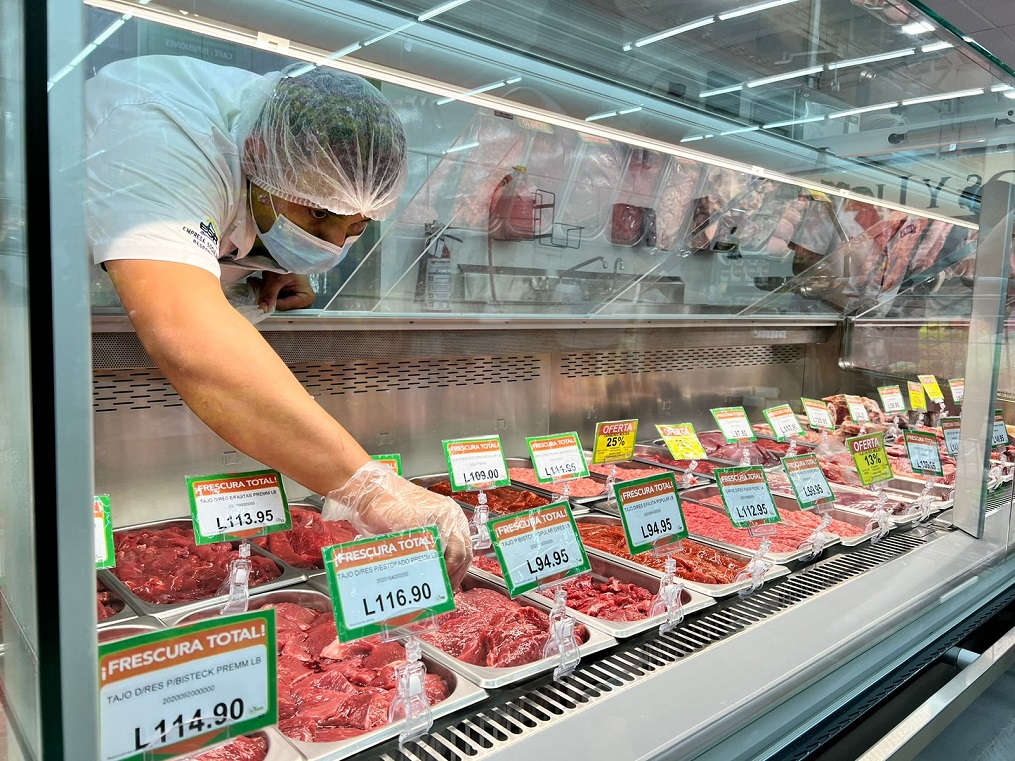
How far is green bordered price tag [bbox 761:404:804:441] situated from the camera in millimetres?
4160

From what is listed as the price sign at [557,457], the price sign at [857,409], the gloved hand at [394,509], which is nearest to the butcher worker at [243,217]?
the gloved hand at [394,509]

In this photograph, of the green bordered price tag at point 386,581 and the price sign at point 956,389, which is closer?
the green bordered price tag at point 386,581

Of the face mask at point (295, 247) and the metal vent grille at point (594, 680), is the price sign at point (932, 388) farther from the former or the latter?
the face mask at point (295, 247)

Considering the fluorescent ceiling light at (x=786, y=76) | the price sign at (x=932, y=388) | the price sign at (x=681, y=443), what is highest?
the fluorescent ceiling light at (x=786, y=76)

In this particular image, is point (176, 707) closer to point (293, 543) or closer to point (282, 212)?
point (282, 212)

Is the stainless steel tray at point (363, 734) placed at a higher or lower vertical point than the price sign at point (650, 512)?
lower

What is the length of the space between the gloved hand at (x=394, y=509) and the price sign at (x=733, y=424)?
258cm

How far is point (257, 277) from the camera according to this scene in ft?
7.07

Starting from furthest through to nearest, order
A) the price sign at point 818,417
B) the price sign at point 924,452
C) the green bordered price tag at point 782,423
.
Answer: the price sign at point 818,417, the green bordered price tag at point 782,423, the price sign at point 924,452

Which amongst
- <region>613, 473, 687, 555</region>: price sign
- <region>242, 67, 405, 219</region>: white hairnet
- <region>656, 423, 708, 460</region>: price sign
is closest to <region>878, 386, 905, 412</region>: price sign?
Answer: <region>656, 423, 708, 460</region>: price sign

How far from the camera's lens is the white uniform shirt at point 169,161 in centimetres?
117

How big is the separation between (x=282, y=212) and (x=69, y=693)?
119cm

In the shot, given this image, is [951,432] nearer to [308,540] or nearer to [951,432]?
[951,432]

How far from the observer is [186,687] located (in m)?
0.88
